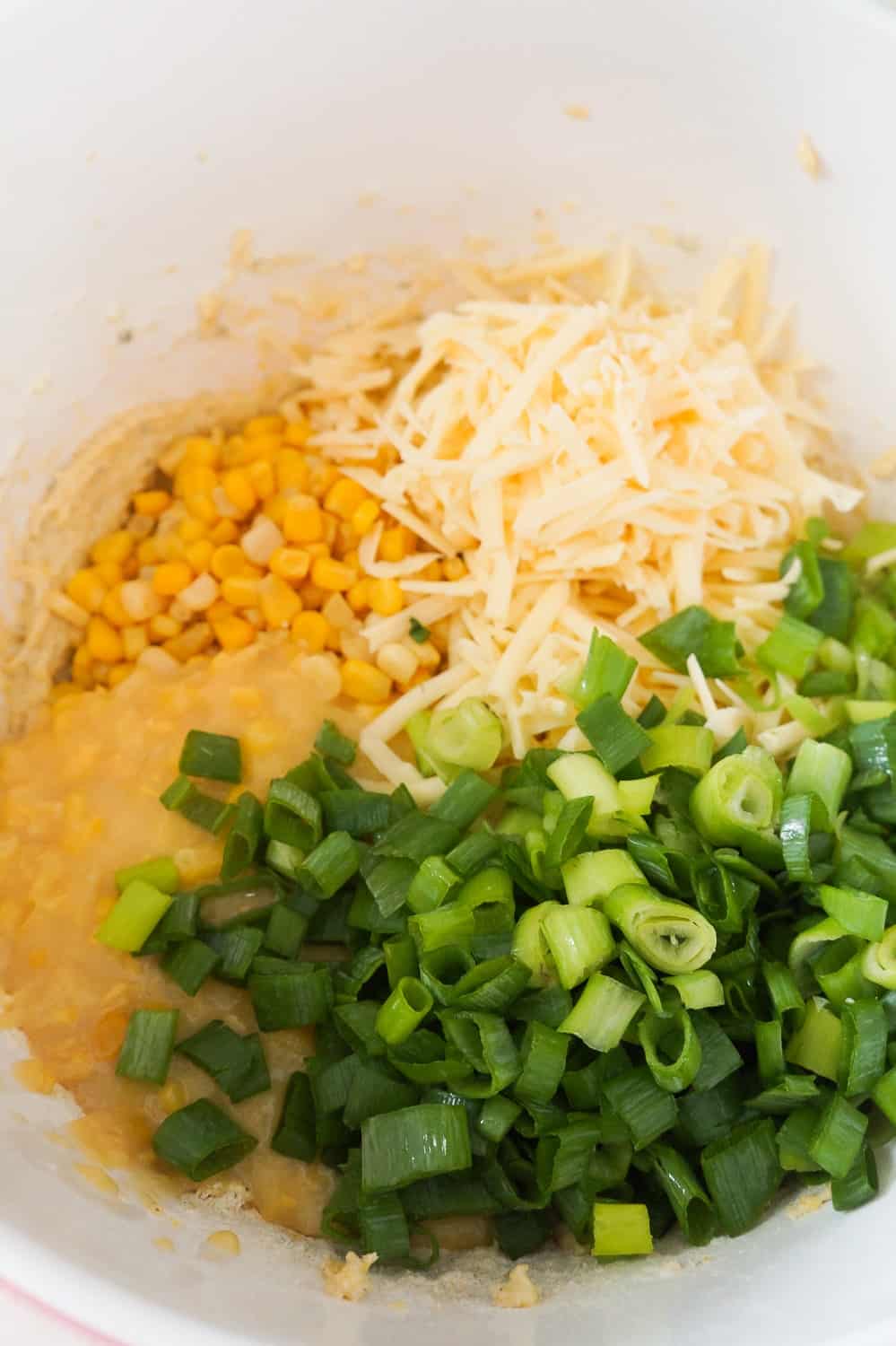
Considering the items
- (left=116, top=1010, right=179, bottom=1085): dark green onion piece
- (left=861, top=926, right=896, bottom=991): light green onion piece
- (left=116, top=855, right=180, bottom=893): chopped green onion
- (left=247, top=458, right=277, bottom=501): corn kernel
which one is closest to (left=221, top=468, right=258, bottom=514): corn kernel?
(left=247, top=458, right=277, bottom=501): corn kernel

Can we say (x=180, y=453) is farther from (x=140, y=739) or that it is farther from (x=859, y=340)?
(x=859, y=340)

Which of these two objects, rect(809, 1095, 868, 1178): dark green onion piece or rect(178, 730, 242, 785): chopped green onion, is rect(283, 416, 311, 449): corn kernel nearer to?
rect(178, 730, 242, 785): chopped green onion

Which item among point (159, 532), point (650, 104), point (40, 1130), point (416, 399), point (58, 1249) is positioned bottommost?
point (40, 1130)

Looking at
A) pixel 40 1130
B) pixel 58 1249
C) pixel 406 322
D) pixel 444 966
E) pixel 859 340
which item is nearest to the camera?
pixel 58 1249

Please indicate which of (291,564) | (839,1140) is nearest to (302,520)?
(291,564)

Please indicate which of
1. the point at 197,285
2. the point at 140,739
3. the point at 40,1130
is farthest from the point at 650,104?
the point at 40,1130

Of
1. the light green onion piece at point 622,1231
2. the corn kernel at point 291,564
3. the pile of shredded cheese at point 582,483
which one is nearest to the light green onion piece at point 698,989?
the light green onion piece at point 622,1231
